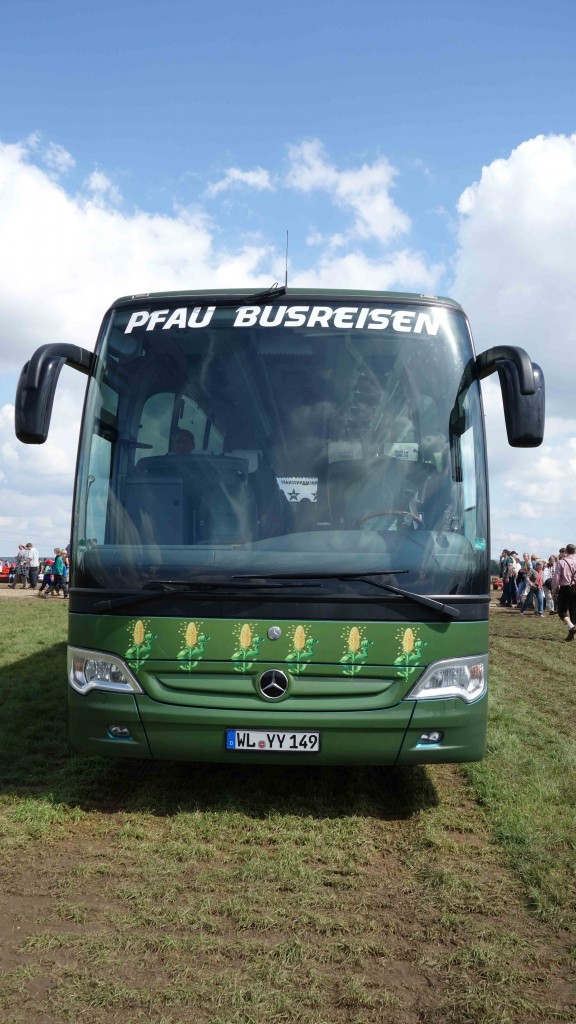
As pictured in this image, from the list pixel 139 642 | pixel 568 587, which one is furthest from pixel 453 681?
pixel 568 587

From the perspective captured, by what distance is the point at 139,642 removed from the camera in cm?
515

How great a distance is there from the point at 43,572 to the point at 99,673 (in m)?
31.1

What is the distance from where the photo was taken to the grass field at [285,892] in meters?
3.07

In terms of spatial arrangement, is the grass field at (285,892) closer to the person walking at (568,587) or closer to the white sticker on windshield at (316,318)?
the white sticker on windshield at (316,318)

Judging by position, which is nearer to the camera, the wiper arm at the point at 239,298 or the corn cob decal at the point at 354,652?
the corn cob decal at the point at 354,652

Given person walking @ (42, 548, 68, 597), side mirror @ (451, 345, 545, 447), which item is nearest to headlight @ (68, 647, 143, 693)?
side mirror @ (451, 345, 545, 447)

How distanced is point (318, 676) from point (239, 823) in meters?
0.91

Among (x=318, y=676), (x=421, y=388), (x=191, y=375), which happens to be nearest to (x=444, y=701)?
(x=318, y=676)

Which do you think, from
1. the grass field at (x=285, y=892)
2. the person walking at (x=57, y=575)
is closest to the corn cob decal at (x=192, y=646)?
the grass field at (x=285, y=892)

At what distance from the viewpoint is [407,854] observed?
466 centimetres

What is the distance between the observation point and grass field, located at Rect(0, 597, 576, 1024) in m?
3.07

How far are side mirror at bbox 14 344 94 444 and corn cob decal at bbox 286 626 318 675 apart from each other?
72.8 inches

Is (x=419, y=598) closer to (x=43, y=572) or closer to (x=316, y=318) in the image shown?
(x=316, y=318)

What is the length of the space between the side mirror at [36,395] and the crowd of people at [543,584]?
47.1 feet
